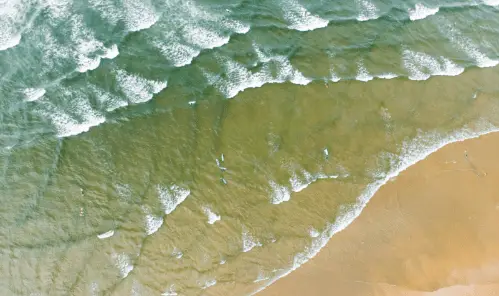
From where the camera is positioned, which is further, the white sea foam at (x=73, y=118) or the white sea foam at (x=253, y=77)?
the white sea foam at (x=253, y=77)

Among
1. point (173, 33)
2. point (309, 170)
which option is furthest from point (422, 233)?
point (173, 33)

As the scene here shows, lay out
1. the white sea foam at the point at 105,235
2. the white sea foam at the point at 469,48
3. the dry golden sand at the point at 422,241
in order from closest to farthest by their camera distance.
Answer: the dry golden sand at the point at 422,241 → the white sea foam at the point at 105,235 → the white sea foam at the point at 469,48

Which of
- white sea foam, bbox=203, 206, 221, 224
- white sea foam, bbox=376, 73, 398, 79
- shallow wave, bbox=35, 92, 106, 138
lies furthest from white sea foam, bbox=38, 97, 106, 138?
white sea foam, bbox=376, 73, 398, 79

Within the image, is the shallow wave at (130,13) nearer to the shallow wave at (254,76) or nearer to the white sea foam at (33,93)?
the shallow wave at (254,76)

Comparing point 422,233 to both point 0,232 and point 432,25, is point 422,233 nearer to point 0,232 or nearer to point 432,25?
point 432,25

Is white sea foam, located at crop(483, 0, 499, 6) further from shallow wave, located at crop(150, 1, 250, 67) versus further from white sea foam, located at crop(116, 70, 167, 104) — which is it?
white sea foam, located at crop(116, 70, 167, 104)

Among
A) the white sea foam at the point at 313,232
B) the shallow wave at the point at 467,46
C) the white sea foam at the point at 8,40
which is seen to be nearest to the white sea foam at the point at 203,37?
the white sea foam at the point at 8,40
